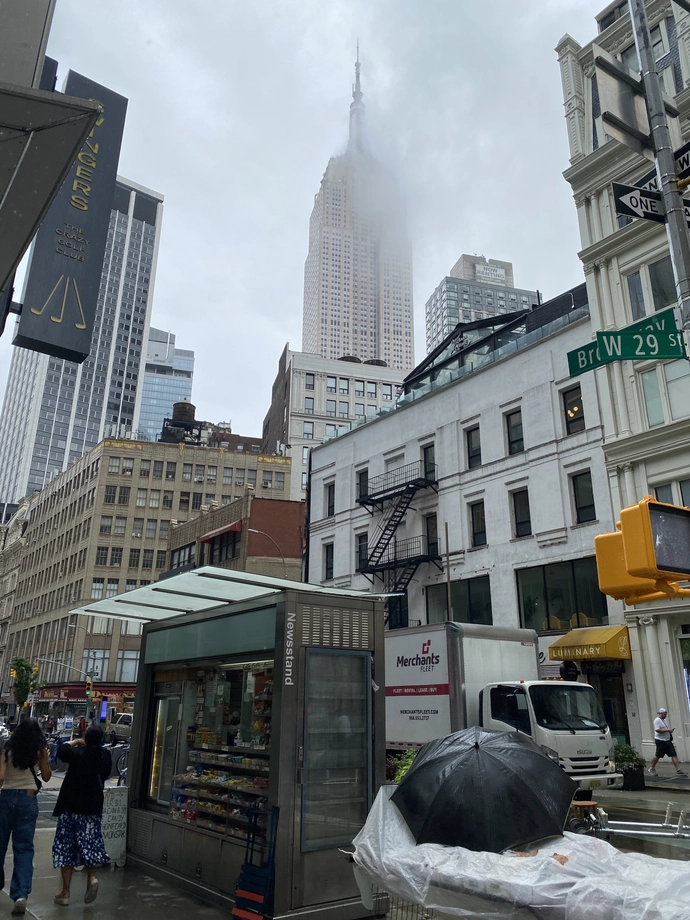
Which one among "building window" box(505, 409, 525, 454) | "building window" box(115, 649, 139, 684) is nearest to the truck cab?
"building window" box(505, 409, 525, 454)

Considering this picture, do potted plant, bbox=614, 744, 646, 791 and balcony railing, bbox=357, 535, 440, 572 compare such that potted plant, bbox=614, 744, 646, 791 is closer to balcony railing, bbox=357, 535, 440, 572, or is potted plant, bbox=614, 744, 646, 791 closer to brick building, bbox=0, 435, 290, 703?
balcony railing, bbox=357, 535, 440, 572

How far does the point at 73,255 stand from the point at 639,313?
66.8 feet

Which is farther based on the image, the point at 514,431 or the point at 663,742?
the point at 514,431

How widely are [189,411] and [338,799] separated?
99.5 metres

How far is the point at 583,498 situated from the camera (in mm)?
26266

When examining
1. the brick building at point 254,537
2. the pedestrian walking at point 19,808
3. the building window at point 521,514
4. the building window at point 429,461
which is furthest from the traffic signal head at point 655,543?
the brick building at point 254,537

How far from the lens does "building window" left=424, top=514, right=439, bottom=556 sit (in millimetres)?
31516

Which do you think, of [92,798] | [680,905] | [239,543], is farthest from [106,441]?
[680,905]

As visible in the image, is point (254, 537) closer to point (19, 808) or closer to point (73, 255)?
point (73, 255)

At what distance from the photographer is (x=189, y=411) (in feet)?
342

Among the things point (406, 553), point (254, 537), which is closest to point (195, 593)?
point (406, 553)

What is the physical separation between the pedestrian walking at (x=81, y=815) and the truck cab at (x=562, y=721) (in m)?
8.79

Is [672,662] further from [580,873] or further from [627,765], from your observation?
[580,873]

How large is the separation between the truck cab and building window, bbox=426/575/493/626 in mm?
12401
